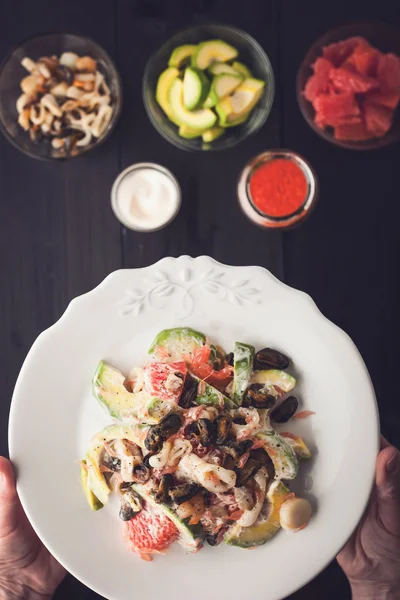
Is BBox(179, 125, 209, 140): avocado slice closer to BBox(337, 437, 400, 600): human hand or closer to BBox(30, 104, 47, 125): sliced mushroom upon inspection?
BBox(30, 104, 47, 125): sliced mushroom

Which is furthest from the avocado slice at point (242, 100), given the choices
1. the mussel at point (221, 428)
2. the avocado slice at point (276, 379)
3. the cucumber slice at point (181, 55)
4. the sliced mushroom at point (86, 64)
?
the mussel at point (221, 428)

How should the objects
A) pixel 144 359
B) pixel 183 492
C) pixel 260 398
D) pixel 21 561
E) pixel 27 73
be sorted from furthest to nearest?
pixel 27 73
pixel 21 561
pixel 144 359
pixel 260 398
pixel 183 492

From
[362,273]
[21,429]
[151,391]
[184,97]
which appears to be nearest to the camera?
[151,391]

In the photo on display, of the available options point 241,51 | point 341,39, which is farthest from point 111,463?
point 341,39

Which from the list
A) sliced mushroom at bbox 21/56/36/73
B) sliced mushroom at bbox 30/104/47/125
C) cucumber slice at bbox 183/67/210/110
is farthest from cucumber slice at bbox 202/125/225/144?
sliced mushroom at bbox 21/56/36/73

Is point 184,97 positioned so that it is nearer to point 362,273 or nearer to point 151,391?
point 362,273

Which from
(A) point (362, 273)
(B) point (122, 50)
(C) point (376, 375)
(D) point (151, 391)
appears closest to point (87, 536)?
(D) point (151, 391)

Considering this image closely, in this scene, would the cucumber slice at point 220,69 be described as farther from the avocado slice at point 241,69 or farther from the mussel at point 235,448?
the mussel at point 235,448

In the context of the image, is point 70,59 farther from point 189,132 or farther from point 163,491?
point 163,491
